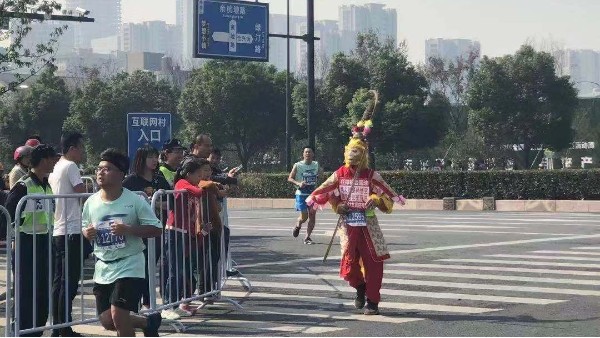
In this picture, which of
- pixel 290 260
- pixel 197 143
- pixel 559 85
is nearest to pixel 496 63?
pixel 559 85

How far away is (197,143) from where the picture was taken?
40.8 feet

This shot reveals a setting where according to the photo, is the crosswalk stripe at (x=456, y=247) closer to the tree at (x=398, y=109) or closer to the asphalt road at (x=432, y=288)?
the asphalt road at (x=432, y=288)

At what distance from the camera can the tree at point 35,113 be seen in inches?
2499

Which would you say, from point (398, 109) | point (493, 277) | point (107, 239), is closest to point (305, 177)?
point (493, 277)

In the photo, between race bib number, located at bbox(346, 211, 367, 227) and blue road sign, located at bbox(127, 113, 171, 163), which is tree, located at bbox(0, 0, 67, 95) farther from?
race bib number, located at bbox(346, 211, 367, 227)

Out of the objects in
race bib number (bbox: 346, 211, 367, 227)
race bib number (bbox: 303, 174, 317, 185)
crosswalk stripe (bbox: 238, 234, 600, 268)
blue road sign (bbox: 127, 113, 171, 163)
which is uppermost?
blue road sign (bbox: 127, 113, 171, 163)

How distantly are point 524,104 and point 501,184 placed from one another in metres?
15.2

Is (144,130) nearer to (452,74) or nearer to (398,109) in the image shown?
(398,109)

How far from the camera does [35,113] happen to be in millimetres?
63406

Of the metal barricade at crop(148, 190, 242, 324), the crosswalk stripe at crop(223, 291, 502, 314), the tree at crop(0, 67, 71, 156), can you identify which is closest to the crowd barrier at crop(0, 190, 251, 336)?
the metal barricade at crop(148, 190, 242, 324)

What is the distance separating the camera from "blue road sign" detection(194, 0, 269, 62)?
94.9 feet

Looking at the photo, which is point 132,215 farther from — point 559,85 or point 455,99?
point 455,99

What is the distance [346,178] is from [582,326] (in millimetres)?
2842

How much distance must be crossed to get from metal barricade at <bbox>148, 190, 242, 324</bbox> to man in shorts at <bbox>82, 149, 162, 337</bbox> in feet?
7.85
